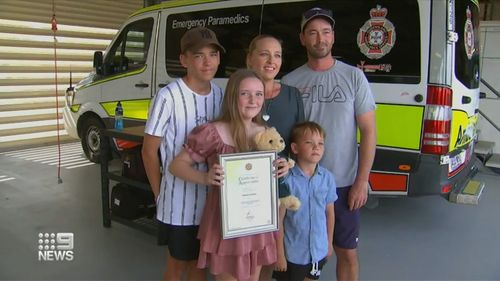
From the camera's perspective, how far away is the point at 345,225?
2.10 metres

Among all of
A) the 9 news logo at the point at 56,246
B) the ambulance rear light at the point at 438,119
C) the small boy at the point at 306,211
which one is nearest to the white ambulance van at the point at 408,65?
the ambulance rear light at the point at 438,119

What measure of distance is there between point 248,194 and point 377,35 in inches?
87.4

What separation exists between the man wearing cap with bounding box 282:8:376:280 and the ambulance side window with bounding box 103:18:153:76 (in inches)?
133

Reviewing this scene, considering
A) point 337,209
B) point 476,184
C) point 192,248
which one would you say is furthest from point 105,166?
point 476,184

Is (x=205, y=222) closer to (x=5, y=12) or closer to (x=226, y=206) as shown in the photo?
(x=226, y=206)

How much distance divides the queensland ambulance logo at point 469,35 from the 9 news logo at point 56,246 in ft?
11.3

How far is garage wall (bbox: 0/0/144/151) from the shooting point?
262 inches

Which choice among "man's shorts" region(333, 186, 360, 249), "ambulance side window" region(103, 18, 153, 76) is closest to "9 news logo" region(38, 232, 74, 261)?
"man's shorts" region(333, 186, 360, 249)

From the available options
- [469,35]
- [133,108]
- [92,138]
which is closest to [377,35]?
[469,35]

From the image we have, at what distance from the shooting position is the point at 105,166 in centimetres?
354

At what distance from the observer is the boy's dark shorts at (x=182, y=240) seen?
1.85 metres

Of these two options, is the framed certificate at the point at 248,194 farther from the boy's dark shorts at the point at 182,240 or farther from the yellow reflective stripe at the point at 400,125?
the yellow reflective stripe at the point at 400,125

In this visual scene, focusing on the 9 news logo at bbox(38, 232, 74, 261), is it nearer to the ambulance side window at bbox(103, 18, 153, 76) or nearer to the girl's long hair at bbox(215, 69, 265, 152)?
the girl's long hair at bbox(215, 69, 265, 152)

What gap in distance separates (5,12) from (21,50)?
59cm
